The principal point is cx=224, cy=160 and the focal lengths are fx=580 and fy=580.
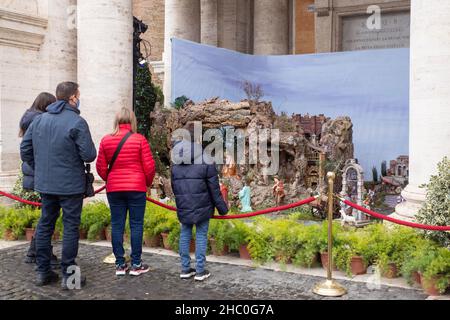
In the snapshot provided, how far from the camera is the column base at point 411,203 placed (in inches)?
303

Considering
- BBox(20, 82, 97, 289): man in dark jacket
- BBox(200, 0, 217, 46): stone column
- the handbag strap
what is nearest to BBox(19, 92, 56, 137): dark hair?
BBox(20, 82, 97, 289): man in dark jacket

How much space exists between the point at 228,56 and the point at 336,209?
746cm

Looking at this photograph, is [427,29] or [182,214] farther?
[427,29]

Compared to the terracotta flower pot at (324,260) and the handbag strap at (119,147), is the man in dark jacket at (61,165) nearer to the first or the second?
the handbag strap at (119,147)

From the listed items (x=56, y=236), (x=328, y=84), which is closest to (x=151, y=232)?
(x=56, y=236)

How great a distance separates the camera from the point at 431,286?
6301mm

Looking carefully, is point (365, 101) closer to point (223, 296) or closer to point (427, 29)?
point (427, 29)

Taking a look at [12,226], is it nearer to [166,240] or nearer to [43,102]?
[166,240]

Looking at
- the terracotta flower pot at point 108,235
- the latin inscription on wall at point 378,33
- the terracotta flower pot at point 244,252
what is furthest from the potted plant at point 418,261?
the latin inscription on wall at point 378,33

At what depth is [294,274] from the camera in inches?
284

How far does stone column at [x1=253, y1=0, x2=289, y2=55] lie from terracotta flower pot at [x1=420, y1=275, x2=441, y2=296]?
15957mm
